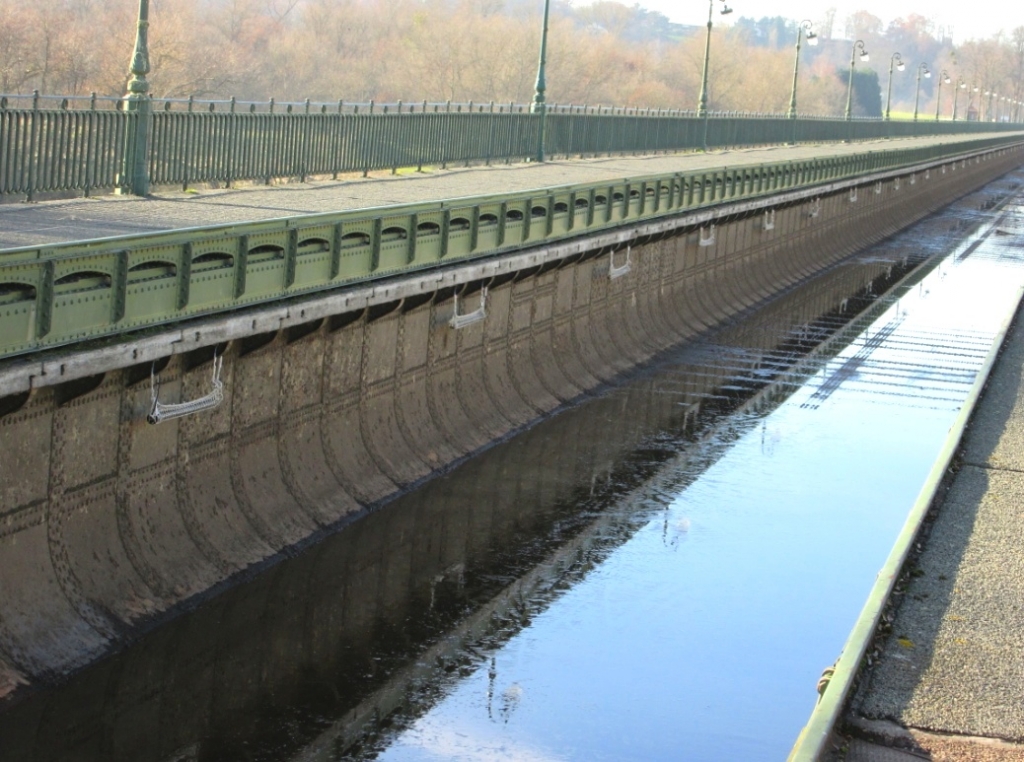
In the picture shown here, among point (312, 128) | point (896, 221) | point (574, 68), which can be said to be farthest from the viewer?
point (574, 68)

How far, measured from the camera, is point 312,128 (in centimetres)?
2841

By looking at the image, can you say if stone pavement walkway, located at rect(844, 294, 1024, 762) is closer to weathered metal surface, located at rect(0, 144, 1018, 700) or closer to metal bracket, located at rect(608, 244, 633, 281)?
weathered metal surface, located at rect(0, 144, 1018, 700)

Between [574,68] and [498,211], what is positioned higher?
[574,68]

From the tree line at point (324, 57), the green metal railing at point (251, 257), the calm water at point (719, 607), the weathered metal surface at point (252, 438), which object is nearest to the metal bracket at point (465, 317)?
the weathered metal surface at point (252, 438)

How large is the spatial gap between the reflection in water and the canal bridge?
545mm

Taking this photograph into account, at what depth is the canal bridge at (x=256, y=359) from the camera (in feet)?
43.5

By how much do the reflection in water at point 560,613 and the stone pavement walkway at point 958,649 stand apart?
5.38ft

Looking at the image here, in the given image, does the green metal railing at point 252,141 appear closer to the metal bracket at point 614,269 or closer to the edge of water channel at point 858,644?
the metal bracket at point 614,269

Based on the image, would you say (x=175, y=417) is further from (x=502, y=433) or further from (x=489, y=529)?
(x=502, y=433)

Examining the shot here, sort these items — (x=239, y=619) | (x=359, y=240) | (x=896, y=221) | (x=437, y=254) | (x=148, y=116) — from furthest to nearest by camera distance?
(x=896, y=221)
(x=148, y=116)
(x=437, y=254)
(x=359, y=240)
(x=239, y=619)

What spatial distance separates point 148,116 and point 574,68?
9562cm

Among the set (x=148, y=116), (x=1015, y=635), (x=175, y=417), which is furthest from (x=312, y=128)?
(x=1015, y=635)

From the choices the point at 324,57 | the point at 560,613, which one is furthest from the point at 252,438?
the point at 324,57

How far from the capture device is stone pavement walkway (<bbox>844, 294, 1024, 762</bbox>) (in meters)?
10.6
